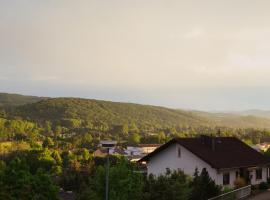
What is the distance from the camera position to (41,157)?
105m

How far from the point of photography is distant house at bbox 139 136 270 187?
41.7 meters

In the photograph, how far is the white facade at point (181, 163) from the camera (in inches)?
1646

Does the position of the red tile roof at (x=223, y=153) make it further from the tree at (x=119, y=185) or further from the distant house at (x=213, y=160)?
the tree at (x=119, y=185)

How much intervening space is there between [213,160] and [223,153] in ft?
11.3

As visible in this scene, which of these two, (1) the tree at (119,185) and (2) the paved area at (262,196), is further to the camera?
(2) the paved area at (262,196)

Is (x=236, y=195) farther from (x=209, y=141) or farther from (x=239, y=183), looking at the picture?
(x=209, y=141)

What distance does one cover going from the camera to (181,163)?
4416 cm

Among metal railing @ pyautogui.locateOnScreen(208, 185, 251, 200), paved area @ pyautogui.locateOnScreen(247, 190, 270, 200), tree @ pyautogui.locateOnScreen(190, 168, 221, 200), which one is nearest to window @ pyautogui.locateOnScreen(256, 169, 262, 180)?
paved area @ pyautogui.locateOnScreen(247, 190, 270, 200)

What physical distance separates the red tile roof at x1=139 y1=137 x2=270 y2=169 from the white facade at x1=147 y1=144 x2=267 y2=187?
50 cm

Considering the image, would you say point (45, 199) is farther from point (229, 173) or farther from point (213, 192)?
point (229, 173)

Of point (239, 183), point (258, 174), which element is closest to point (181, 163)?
point (239, 183)

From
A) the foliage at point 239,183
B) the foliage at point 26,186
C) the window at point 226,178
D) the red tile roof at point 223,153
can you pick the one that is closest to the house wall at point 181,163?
the window at point 226,178

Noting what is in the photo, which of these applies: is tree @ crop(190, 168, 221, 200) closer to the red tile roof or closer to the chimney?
the red tile roof

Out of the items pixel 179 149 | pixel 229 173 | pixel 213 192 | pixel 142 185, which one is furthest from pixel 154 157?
pixel 142 185
